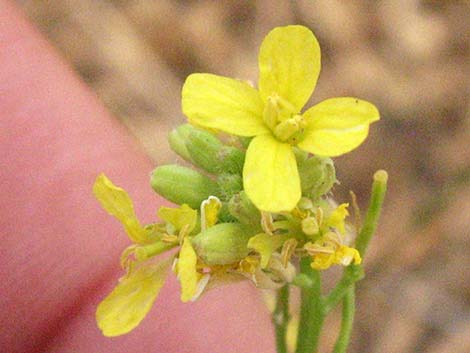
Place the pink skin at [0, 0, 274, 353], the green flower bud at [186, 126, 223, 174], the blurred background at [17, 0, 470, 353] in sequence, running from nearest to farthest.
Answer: the green flower bud at [186, 126, 223, 174], the pink skin at [0, 0, 274, 353], the blurred background at [17, 0, 470, 353]

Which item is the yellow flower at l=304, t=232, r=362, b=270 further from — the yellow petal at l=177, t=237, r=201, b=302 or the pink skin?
the pink skin

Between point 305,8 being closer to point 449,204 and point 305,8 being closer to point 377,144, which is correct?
point 377,144

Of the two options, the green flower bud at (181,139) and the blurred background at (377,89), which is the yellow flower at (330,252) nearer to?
the green flower bud at (181,139)

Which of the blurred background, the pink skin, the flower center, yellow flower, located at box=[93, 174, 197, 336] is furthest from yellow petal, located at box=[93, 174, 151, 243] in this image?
the blurred background

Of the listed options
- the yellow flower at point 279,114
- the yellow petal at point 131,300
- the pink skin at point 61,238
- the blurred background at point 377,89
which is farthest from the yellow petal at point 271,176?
the blurred background at point 377,89

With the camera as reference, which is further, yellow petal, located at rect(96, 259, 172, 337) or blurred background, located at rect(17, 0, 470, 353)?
blurred background, located at rect(17, 0, 470, 353)

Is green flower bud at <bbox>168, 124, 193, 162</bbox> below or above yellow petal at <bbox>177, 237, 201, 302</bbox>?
above

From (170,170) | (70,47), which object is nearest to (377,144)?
(70,47)
